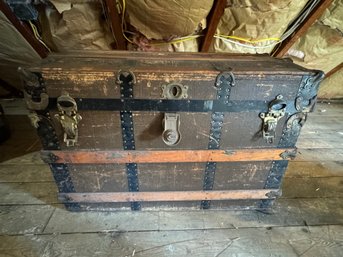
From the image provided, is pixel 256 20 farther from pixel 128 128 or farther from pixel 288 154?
pixel 128 128

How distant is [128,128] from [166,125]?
0.61ft

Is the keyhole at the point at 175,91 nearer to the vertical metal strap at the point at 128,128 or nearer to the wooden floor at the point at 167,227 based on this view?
the vertical metal strap at the point at 128,128

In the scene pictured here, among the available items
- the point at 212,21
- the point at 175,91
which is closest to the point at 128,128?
the point at 175,91

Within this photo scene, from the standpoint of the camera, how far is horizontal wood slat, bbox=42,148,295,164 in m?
1.05

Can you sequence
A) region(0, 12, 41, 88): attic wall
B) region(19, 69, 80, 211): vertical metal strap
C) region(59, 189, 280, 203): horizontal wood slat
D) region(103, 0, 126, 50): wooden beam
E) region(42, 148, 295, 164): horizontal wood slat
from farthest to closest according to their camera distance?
1. region(0, 12, 41, 88): attic wall
2. region(103, 0, 126, 50): wooden beam
3. region(59, 189, 280, 203): horizontal wood slat
4. region(42, 148, 295, 164): horizontal wood slat
5. region(19, 69, 80, 211): vertical metal strap

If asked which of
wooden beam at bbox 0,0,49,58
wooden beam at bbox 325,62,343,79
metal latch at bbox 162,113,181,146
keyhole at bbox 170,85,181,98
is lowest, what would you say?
wooden beam at bbox 325,62,343,79

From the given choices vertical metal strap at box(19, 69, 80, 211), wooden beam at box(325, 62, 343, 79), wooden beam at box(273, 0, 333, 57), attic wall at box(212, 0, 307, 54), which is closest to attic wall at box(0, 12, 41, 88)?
vertical metal strap at box(19, 69, 80, 211)

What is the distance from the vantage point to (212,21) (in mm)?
1451

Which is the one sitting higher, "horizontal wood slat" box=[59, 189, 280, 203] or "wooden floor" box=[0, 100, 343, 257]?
"horizontal wood slat" box=[59, 189, 280, 203]

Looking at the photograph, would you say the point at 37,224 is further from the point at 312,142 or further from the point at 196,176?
the point at 312,142

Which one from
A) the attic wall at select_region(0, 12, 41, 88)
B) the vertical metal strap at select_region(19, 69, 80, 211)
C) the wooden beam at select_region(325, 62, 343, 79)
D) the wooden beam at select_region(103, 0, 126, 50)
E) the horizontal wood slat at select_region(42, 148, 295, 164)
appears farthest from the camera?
the wooden beam at select_region(325, 62, 343, 79)

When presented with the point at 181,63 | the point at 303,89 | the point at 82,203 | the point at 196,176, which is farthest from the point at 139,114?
the point at 303,89

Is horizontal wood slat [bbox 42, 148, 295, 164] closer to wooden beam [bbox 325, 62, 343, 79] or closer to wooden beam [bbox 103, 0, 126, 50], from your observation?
wooden beam [bbox 103, 0, 126, 50]

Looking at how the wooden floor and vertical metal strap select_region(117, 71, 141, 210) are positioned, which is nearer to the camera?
vertical metal strap select_region(117, 71, 141, 210)
